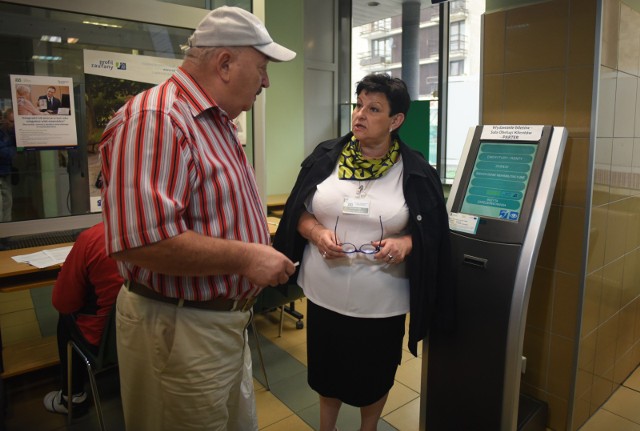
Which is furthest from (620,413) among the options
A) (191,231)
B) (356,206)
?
(191,231)

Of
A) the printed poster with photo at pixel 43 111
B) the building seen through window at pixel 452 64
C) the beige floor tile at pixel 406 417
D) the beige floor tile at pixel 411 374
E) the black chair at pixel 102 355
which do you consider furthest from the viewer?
the building seen through window at pixel 452 64

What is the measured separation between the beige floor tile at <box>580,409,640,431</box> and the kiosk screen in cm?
124

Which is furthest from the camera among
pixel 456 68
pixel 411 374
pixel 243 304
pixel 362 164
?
pixel 456 68

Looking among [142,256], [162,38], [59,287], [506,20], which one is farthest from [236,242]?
[162,38]

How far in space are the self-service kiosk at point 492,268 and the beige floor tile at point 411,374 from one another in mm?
615

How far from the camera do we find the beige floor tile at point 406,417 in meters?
2.29

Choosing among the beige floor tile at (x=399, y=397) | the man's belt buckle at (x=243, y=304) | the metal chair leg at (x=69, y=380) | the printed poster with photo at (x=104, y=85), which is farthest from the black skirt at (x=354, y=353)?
the printed poster with photo at (x=104, y=85)

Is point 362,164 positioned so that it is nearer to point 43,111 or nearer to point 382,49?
point 43,111

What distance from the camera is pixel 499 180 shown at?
1.88m

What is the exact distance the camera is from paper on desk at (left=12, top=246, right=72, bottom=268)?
2338 millimetres

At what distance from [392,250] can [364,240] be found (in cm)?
11

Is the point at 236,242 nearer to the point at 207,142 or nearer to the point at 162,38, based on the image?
the point at 207,142

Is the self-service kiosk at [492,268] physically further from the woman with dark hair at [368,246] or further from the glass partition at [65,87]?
the glass partition at [65,87]

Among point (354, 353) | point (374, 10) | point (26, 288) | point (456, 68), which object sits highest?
point (374, 10)
